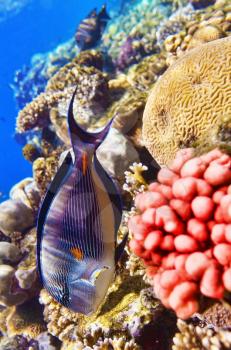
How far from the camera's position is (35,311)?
5.31 m

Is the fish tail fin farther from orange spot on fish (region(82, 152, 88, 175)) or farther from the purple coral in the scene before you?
the purple coral

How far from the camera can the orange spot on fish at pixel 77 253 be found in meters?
2.10

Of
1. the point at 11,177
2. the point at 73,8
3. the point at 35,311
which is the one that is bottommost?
the point at 11,177

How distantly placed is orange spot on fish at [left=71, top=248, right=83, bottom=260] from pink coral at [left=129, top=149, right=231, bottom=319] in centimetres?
48

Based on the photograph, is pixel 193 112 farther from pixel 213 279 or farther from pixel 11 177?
pixel 11 177

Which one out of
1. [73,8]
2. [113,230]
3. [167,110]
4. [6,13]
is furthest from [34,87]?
[73,8]

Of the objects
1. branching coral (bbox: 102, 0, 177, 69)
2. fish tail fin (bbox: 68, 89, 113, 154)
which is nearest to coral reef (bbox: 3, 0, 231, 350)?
fish tail fin (bbox: 68, 89, 113, 154)

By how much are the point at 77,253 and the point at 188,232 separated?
786 mm

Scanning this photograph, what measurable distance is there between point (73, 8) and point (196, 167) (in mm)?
79880

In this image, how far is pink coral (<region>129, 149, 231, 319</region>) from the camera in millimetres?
1463

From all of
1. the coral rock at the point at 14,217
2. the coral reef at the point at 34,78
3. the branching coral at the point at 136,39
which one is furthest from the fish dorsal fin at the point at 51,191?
the coral reef at the point at 34,78

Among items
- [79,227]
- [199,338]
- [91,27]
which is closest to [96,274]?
[79,227]

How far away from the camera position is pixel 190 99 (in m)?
3.74

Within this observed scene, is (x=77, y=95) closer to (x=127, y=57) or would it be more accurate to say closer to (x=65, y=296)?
(x=65, y=296)
